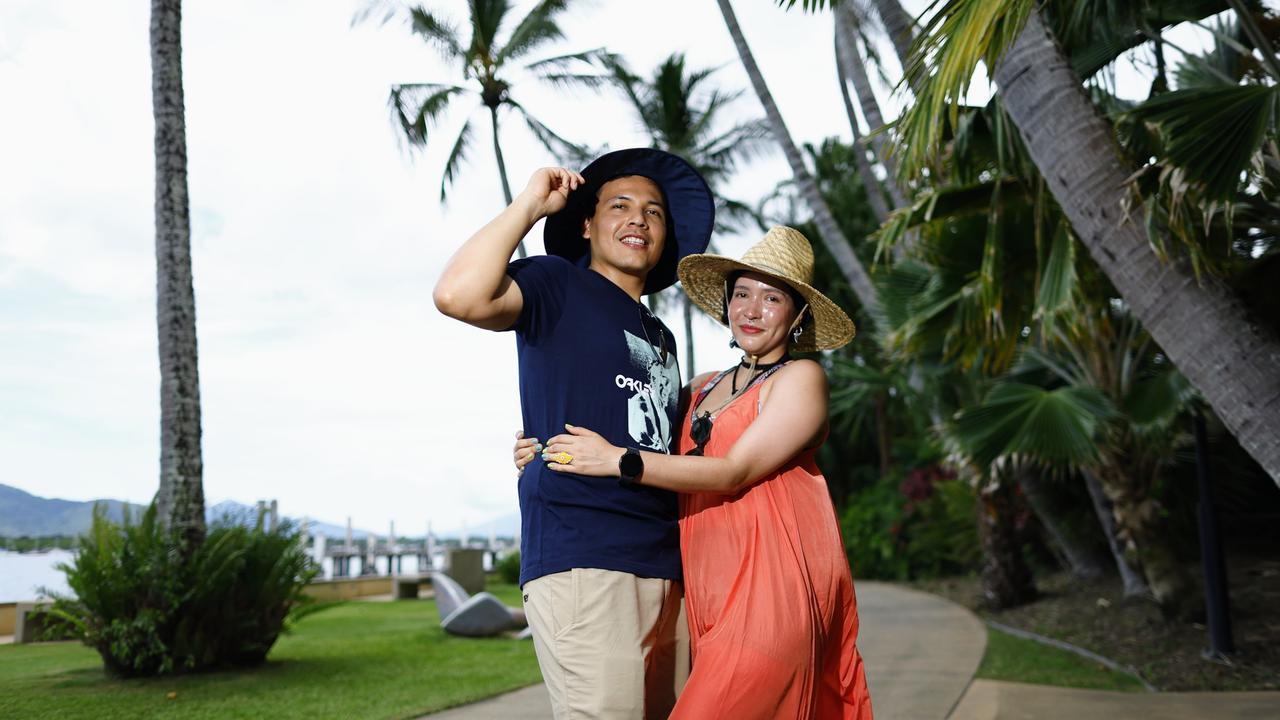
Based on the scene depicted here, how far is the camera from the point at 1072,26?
6.34 meters

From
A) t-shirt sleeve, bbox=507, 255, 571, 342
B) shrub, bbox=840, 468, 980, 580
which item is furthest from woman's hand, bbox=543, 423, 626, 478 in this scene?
shrub, bbox=840, 468, 980, 580

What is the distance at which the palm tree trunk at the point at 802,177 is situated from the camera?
539 inches

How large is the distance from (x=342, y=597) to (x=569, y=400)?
48.8ft

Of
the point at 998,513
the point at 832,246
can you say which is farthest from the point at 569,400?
the point at 832,246

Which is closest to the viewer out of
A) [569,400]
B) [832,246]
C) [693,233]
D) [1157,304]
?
[569,400]

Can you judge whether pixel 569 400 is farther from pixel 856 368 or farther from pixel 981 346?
pixel 856 368

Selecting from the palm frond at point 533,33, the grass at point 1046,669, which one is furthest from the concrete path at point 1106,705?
the palm frond at point 533,33

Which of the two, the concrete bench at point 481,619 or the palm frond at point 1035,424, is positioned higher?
the palm frond at point 1035,424

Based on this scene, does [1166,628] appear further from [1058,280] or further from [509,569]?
[509,569]

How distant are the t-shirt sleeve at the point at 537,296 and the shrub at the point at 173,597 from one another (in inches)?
220

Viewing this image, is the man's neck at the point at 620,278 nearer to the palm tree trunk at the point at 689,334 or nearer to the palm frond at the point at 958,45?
the palm frond at the point at 958,45

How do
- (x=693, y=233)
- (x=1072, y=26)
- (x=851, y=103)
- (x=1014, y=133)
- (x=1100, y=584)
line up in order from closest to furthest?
(x=693, y=233) → (x=1072, y=26) → (x=1014, y=133) → (x=1100, y=584) → (x=851, y=103)

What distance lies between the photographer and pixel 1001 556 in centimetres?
1185

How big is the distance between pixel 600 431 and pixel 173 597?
5.68m
